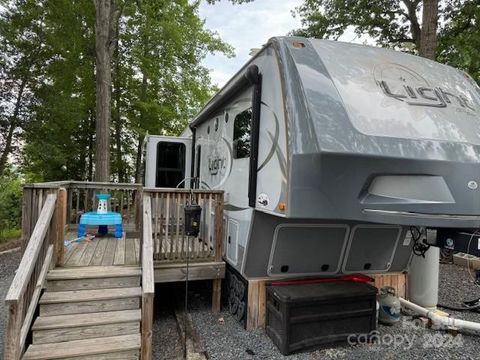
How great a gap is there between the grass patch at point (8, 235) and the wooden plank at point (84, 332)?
23.1ft

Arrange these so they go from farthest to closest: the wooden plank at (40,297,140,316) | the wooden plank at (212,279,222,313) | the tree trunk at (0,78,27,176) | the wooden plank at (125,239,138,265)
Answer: the tree trunk at (0,78,27,176) → the wooden plank at (212,279,222,313) → the wooden plank at (125,239,138,265) → the wooden plank at (40,297,140,316)

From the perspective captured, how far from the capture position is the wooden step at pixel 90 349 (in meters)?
2.88

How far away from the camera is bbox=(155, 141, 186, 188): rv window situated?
807 cm

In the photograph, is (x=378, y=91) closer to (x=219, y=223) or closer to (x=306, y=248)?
(x=306, y=248)

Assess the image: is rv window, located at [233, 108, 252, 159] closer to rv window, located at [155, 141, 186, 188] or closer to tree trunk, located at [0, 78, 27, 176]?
rv window, located at [155, 141, 186, 188]

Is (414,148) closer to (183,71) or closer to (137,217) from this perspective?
(137,217)

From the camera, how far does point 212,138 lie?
577cm

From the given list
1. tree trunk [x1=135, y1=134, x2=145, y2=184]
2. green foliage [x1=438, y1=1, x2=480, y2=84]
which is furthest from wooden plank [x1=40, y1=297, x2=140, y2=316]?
tree trunk [x1=135, y1=134, x2=145, y2=184]

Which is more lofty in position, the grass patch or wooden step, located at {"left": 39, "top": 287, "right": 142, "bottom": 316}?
wooden step, located at {"left": 39, "top": 287, "right": 142, "bottom": 316}

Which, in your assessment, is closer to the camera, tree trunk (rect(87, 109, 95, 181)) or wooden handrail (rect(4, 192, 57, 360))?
wooden handrail (rect(4, 192, 57, 360))

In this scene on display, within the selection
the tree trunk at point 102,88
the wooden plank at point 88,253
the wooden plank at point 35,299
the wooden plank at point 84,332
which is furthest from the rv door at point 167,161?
the wooden plank at point 84,332

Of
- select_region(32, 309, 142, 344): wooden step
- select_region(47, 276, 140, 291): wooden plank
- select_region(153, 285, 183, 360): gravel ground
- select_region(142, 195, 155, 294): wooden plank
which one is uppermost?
select_region(142, 195, 155, 294): wooden plank

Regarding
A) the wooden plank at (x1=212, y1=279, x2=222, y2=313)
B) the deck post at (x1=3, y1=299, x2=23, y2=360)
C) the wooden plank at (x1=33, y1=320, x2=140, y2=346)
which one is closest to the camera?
the deck post at (x1=3, y1=299, x2=23, y2=360)

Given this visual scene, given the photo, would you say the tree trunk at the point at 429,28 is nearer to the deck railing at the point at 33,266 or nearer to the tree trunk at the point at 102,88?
the deck railing at the point at 33,266
